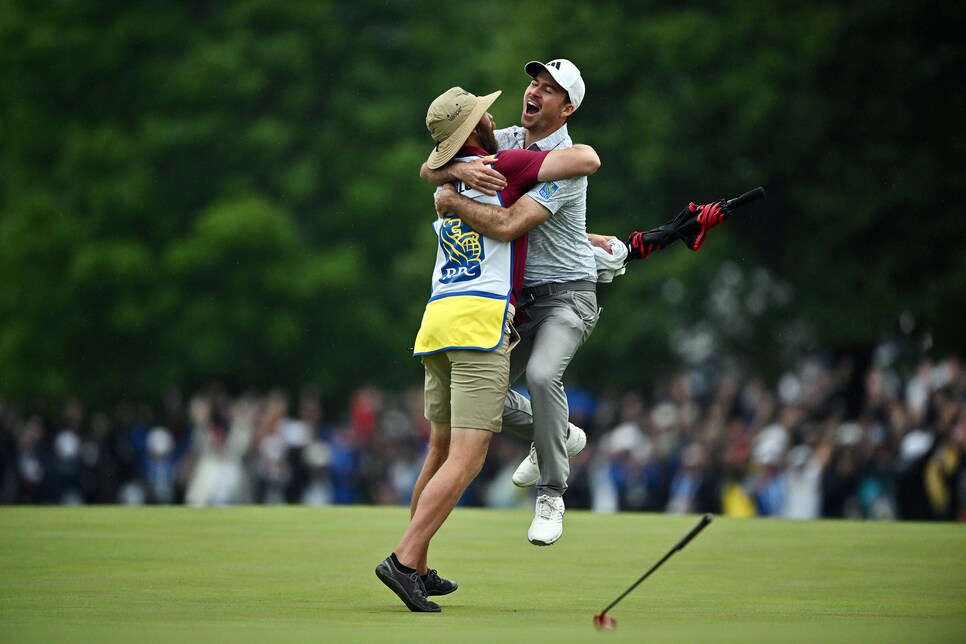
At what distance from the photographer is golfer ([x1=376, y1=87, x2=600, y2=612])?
26.1 feet

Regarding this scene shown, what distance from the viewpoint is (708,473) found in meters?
18.3

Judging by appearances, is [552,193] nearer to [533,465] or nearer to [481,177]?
[481,177]

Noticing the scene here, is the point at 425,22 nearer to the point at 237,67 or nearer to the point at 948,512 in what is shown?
the point at 237,67

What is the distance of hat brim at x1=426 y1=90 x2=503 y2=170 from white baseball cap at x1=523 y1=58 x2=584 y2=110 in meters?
0.44

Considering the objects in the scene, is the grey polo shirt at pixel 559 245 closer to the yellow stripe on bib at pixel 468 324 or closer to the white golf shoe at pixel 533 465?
the yellow stripe on bib at pixel 468 324

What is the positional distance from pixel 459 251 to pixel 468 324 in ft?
1.30

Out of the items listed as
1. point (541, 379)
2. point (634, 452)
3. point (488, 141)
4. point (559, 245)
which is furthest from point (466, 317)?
point (634, 452)

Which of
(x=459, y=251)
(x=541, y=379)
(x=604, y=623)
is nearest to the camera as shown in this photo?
(x=604, y=623)

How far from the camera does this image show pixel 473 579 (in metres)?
9.20

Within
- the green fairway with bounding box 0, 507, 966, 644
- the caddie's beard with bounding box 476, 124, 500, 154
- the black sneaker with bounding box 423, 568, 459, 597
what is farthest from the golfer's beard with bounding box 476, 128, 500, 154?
the green fairway with bounding box 0, 507, 966, 644

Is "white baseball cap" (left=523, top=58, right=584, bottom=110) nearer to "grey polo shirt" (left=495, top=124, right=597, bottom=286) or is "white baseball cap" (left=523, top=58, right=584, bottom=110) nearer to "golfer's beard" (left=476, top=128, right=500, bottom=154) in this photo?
"grey polo shirt" (left=495, top=124, right=597, bottom=286)

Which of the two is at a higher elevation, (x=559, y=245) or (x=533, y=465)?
(x=559, y=245)

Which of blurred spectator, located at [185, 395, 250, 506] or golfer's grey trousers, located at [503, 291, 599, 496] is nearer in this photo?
golfer's grey trousers, located at [503, 291, 599, 496]

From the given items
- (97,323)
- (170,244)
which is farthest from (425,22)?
(97,323)
